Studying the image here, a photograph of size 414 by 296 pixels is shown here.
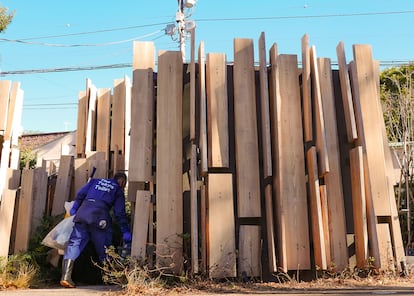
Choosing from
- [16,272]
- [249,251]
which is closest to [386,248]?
[249,251]

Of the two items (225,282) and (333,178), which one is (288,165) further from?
(225,282)

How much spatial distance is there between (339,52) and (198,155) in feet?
7.77

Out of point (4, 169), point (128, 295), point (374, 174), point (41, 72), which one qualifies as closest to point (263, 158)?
point (374, 174)

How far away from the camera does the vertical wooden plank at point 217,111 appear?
16.7 feet

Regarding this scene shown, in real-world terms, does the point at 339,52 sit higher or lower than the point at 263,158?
higher

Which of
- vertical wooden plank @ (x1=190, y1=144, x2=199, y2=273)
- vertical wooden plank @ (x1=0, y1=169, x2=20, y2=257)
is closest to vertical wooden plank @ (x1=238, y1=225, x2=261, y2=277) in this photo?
vertical wooden plank @ (x1=190, y1=144, x2=199, y2=273)

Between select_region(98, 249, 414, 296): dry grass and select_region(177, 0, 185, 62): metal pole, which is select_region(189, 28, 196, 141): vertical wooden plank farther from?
select_region(177, 0, 185, 62): metal pole

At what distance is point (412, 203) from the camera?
7.00 metres

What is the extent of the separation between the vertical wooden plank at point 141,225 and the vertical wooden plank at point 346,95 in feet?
8.71

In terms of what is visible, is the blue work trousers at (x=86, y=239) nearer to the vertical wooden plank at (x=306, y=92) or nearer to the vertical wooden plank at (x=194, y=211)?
the vertical wooden plank at (x=194, y=211)

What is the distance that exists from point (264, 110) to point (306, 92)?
2.09 ft

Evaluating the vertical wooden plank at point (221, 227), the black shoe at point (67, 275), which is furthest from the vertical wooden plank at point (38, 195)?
the vertical wooden plank at point (221, 227)

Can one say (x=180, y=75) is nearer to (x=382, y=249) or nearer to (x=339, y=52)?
(x=339, y=52)

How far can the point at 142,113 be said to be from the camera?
5496 mm
